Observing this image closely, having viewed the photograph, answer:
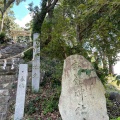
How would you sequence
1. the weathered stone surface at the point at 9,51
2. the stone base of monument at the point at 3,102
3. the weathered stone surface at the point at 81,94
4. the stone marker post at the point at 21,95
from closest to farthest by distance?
the weathered stone surface at the point at 81,94 < the stone marker post at the point at 21,95 < the stone base of monument at the point at 3,102 < the weathered stone surface at the point at 9,51

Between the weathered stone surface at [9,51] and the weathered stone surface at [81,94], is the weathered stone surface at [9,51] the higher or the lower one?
the higher one

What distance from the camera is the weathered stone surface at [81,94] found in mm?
2842

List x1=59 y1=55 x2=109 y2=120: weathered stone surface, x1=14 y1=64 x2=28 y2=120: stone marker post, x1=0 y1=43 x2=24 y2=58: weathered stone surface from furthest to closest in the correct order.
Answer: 1. x1=0 y1=43 x2=24 y2=58: weathered stone surface
2. x1=14 y1=64 x2=28 y2=120: stone marker post
3. x1=59 y1=55 x2=109 y2=120: weathered stone surface

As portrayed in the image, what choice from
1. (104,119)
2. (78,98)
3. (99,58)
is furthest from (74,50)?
(104,119)

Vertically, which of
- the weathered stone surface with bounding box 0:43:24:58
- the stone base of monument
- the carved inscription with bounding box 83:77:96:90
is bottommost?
the stone base of monument

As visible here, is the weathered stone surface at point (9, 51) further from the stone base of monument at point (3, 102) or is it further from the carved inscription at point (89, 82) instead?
the carved inscription at point (89, 82)

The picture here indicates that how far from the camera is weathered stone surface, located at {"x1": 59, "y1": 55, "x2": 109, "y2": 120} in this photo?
9.32 ft

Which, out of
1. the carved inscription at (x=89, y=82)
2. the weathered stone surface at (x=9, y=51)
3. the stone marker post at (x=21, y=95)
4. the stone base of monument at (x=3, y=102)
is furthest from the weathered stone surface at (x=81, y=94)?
the weathered stone surface at (x=9, y=51)

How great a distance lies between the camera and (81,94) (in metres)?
2.90

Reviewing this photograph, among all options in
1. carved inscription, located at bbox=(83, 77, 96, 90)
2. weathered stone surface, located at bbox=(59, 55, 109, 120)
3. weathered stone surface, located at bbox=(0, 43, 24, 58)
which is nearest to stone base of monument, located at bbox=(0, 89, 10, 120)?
weathered stone surface, located at bbox=(59, 55, 109, 120)

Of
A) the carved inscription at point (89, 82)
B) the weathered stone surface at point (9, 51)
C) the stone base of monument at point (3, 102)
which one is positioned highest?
the weathered stone surface at point (9, 51)

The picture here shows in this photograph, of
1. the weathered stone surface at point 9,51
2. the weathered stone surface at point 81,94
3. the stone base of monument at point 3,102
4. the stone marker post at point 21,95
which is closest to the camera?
the weathered stone surface at point 81,94

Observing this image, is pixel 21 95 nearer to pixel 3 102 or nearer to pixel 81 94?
pixel 3 102

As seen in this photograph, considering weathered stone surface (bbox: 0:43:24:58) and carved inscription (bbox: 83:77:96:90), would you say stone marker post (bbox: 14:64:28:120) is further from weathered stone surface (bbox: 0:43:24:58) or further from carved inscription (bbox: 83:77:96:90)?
weathered stone surface (bbox: 0:43:24:58)
